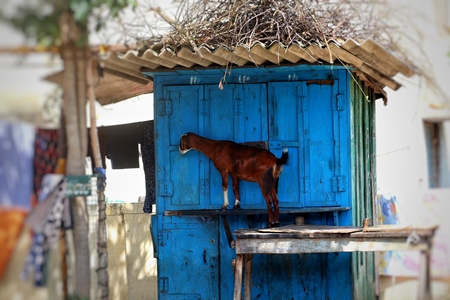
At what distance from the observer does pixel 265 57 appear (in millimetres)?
8406

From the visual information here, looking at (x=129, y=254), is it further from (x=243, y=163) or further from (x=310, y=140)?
(x=310, y=140)

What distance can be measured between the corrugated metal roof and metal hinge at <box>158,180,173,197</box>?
1440mm

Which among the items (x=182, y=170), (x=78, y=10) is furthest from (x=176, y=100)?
(x=78, y=10)

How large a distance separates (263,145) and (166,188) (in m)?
1.39

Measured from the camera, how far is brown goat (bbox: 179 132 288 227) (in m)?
8.67

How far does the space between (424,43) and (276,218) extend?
2831mm

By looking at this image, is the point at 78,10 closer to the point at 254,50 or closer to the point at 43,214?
the point at 43,214

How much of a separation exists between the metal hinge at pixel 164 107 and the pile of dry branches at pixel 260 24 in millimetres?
927

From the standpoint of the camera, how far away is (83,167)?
21.9ft

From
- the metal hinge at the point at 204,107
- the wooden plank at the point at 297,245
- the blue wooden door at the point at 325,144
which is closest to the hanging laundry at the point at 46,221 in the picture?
the wooden plank at the point at 297,245

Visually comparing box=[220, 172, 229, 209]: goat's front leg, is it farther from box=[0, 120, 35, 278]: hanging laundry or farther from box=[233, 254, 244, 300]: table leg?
box=[0, 120, 35, 278]: hanging laundry

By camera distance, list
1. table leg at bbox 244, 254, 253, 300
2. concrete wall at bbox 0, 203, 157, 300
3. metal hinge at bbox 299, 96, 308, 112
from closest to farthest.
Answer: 1. table leg at bbox 244, 254, 253, 300
2. metal hinge at bbox 299, 96, 308, 112
3. concrete wall at bbox 0, 203, 157, 300

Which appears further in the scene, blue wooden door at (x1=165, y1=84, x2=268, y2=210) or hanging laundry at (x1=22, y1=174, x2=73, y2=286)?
blue wooden door at (x1=165, y1=84, x2=268, y2=210)

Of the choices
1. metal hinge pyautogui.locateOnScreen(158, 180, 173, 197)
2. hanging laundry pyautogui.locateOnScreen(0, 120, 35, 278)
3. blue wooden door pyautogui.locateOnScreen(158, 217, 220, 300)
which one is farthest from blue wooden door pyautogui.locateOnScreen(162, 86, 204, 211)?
hanging laundry pyautogui.locateOnScreen(0, 120, 35, 278)
